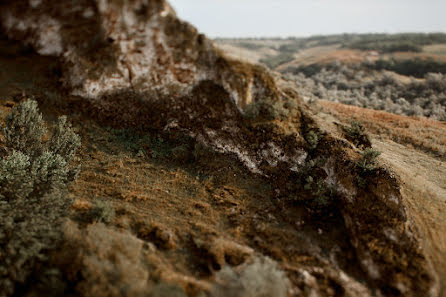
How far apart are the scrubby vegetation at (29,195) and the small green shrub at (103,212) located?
1.08m

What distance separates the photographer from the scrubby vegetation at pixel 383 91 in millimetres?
27391

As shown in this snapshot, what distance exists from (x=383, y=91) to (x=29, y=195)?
43306 mm

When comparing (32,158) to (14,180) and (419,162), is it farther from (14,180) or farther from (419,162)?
(419,162)

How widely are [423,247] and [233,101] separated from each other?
425 inches

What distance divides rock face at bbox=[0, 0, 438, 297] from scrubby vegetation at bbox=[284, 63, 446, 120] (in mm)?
11799

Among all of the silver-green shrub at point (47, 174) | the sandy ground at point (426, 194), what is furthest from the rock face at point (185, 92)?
the silver-green shrub at point (47, 174)

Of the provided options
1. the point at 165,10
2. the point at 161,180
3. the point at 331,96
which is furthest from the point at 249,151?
the point at 331,96

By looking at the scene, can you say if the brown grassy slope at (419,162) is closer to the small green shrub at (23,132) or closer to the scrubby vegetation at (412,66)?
the small green shrub at (23,132)

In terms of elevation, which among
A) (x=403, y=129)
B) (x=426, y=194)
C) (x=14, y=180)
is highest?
(x=14, y=180)

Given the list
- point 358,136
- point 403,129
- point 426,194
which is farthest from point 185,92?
point 403,129

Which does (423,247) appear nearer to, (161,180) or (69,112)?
(161,180)

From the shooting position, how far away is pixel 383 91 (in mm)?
36531

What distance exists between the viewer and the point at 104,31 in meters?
16.3

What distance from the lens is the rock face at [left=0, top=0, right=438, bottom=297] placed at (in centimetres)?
1167
